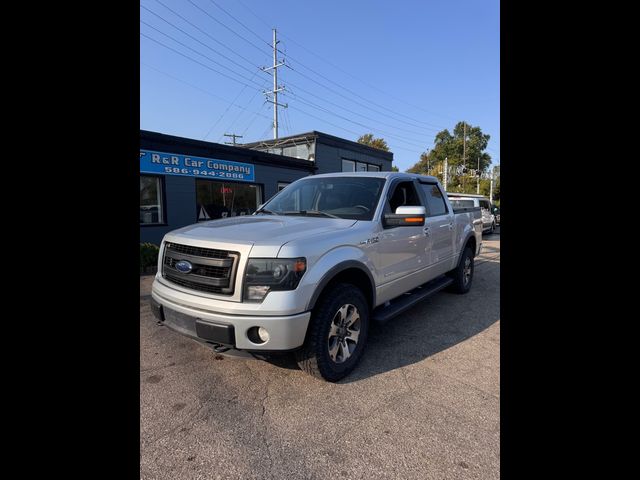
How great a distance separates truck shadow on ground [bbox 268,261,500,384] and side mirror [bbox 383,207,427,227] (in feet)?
4.32

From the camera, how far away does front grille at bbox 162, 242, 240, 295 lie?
107 inches

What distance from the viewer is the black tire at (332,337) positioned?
9.27 feet

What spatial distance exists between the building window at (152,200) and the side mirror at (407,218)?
8.85 m

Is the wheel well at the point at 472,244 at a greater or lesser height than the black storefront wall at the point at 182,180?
lesser

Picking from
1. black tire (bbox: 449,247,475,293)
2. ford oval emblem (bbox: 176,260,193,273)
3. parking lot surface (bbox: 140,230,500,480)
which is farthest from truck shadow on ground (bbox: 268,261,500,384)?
ford oval emblem (bbox: 176,260,193,273)

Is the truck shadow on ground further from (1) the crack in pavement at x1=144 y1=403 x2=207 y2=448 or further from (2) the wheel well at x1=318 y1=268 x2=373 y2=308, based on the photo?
(1) the crack in pavement at x1=144 y1=403 x2=207 y2=448

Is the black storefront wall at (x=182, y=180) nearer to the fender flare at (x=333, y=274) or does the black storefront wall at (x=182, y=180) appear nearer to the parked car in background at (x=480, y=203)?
the fender flare at (x=333, y=274)

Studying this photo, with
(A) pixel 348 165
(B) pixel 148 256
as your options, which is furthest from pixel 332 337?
(A) pixel 348 165

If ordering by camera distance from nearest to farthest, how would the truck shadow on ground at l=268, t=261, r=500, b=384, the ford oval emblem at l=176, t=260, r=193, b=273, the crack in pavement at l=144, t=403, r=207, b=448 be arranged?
1. the crack in pavement at l=144, t=403, r=207, b=448
2. the ford oval emblem at l=176, t=260, r=193, b=273
3. the truck shadow on ground at l=268, t=261, r=500, b=384

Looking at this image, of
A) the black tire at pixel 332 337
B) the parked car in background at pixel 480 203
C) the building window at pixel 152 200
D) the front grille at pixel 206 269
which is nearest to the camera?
the front grille at pixel 206 269

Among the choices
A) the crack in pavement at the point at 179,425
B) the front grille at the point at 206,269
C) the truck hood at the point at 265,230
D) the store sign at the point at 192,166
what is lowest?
the crack in pavement at the point at 179,425

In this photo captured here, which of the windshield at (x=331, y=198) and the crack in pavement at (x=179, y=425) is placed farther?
the windshield at (x=331, y=198)

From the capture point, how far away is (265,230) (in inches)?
120

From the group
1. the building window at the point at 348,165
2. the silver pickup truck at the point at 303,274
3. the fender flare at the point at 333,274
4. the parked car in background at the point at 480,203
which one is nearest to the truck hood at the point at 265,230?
the silver pickup truck at the point at 303,274
